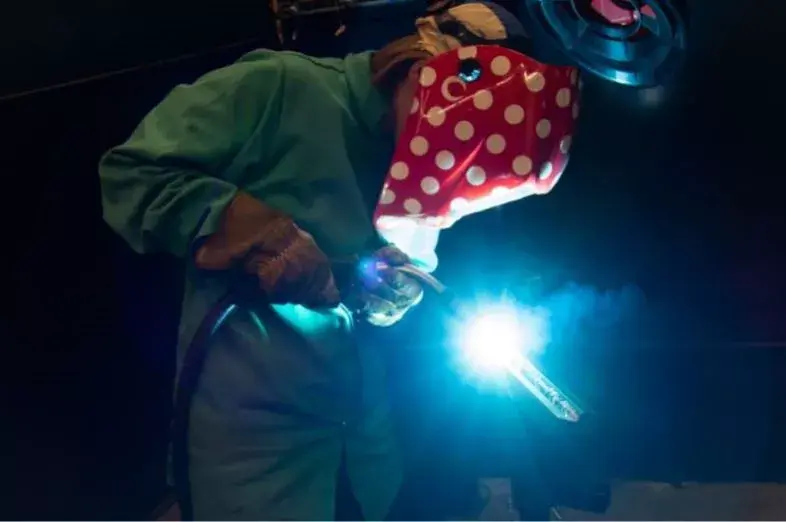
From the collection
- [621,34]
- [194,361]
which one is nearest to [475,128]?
[621,34]

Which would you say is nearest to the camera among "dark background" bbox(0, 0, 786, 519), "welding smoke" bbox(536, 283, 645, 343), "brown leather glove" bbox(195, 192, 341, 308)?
"brown leather glove" bbox(195, 192, 341, 308)

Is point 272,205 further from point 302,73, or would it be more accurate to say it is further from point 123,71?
point 123,71

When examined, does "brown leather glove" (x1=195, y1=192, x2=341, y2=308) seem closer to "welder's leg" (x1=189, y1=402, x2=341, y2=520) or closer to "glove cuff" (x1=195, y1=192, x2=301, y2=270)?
"glove cuff" (x1=195, y1=192, x2=301, y2=270)

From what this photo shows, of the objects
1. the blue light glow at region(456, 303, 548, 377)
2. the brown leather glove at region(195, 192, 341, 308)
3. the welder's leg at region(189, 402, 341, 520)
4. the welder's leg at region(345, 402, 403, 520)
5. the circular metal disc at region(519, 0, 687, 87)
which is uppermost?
the circular metal disc at region(519, 0, 687, 87)

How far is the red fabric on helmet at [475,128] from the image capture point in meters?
0.93

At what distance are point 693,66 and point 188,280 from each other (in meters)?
0.82

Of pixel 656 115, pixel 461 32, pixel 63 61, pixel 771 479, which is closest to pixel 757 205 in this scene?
pixel 656 115

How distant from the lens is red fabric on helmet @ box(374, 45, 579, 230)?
931mm

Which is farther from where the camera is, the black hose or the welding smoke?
the welding smoke

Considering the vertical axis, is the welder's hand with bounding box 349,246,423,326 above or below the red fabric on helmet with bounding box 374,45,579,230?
below

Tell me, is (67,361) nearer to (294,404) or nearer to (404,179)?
(294,404)

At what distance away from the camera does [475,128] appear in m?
0.93

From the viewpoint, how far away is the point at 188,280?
1.04 m

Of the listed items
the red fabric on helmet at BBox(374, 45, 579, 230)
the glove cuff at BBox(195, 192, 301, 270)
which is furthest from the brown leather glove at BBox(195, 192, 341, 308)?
the red fabric on helmet at BBox(374, 45, 579, 230)
